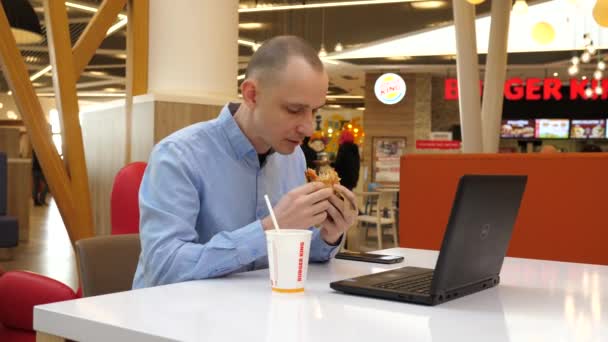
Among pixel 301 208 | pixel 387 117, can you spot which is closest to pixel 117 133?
pixel 301 208

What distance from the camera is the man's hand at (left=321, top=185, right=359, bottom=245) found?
163 cm

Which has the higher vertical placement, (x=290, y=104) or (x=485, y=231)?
(x=290, y=104)

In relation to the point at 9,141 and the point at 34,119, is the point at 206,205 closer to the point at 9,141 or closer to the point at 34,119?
the point at 34,119

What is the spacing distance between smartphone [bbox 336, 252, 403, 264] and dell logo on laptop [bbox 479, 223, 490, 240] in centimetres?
44

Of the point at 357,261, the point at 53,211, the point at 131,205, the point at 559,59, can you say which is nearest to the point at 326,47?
the point at 559,59

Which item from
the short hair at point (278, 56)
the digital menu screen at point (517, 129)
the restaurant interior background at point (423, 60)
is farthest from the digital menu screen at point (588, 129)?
the short hair at point (278, 56)

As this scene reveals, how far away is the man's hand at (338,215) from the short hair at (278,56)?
0.32m

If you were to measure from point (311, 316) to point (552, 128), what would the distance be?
16.9 metres

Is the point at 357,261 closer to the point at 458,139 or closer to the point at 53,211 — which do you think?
the point at 53,211

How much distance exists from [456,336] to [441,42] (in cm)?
1265

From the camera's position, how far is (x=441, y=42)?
1313cm

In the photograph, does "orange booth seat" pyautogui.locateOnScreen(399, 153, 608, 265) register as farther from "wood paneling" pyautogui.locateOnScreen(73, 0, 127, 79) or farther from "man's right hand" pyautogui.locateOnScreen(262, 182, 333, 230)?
"wood paneling" pyautogui.locateOnScreen(73, 0, 127, 79)

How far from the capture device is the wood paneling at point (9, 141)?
33.8 ft

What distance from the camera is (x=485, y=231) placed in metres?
1.39
